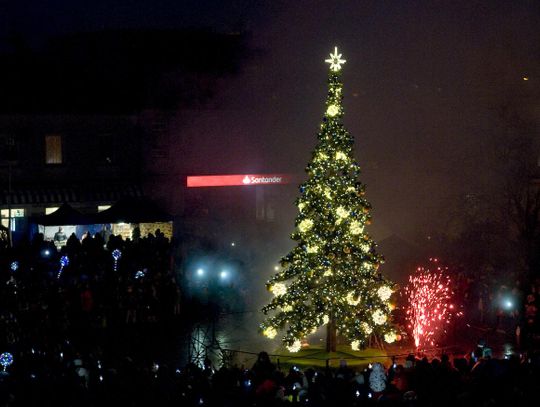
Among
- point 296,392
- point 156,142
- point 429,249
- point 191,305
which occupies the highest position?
point 156,142

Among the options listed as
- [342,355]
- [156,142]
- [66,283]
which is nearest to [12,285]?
[66,283]

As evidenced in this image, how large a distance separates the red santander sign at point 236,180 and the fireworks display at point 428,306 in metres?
12.1

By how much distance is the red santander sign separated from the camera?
98.5ft

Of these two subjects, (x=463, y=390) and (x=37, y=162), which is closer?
(x=463, y=390)

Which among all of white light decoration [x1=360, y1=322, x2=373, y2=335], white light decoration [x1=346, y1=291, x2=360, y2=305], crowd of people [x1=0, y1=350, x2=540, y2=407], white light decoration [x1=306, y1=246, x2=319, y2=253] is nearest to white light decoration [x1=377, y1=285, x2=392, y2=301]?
Answer: white light decoration [x1=346, y1=291, x2=360, y2=305]

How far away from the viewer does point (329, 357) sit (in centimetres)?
1449

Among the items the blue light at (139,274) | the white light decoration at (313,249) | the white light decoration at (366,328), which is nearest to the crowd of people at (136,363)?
the blue light at (139,274)

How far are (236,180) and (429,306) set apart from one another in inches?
593

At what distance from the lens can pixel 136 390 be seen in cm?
922

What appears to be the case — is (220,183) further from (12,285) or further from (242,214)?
(12,285)

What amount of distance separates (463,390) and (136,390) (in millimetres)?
3903

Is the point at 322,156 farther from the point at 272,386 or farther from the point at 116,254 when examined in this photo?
the point at 116,254

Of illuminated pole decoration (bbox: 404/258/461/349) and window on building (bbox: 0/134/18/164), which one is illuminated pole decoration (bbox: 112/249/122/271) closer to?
illuminated pole decoration (bbox: 404/258/461/349)

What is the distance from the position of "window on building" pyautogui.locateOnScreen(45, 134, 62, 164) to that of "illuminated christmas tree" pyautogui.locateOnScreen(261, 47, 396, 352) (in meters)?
15.1
